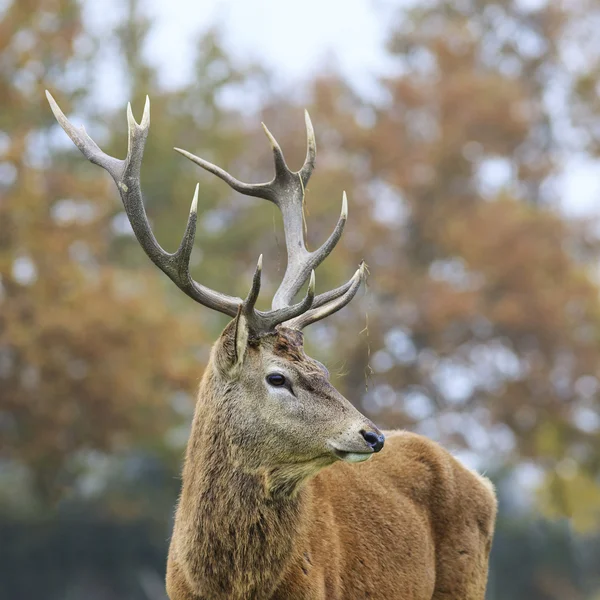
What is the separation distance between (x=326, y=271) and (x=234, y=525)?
57.6 ft

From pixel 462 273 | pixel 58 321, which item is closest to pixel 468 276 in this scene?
pixel 462 273

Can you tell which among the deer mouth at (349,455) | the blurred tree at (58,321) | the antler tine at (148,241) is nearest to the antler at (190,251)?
the antler tine at (148,241)

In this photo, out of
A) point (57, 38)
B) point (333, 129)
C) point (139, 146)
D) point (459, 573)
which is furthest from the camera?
point (333, 129)

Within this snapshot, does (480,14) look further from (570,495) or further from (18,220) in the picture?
(18,220)

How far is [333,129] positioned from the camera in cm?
2777

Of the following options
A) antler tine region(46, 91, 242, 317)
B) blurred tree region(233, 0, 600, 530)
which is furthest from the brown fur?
blurred tree region(233, 0, 600, 530)

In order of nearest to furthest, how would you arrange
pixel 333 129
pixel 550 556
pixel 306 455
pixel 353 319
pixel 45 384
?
1. pixel 306 455
2. pixel 45 384
3. pixel 550 556
4. pixel 353 319
5. pixel 333 129

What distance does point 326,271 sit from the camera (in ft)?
75.4

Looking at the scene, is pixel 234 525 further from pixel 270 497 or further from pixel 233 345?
pixel 233 345

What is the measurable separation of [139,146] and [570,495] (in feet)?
69.4

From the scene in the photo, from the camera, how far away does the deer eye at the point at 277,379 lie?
5.68 m

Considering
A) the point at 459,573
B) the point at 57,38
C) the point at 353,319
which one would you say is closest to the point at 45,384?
the point at 57,38

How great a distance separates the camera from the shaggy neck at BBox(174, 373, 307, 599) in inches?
217

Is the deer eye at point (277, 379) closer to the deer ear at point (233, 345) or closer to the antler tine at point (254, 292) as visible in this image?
the deer ear at point (233, 345)
